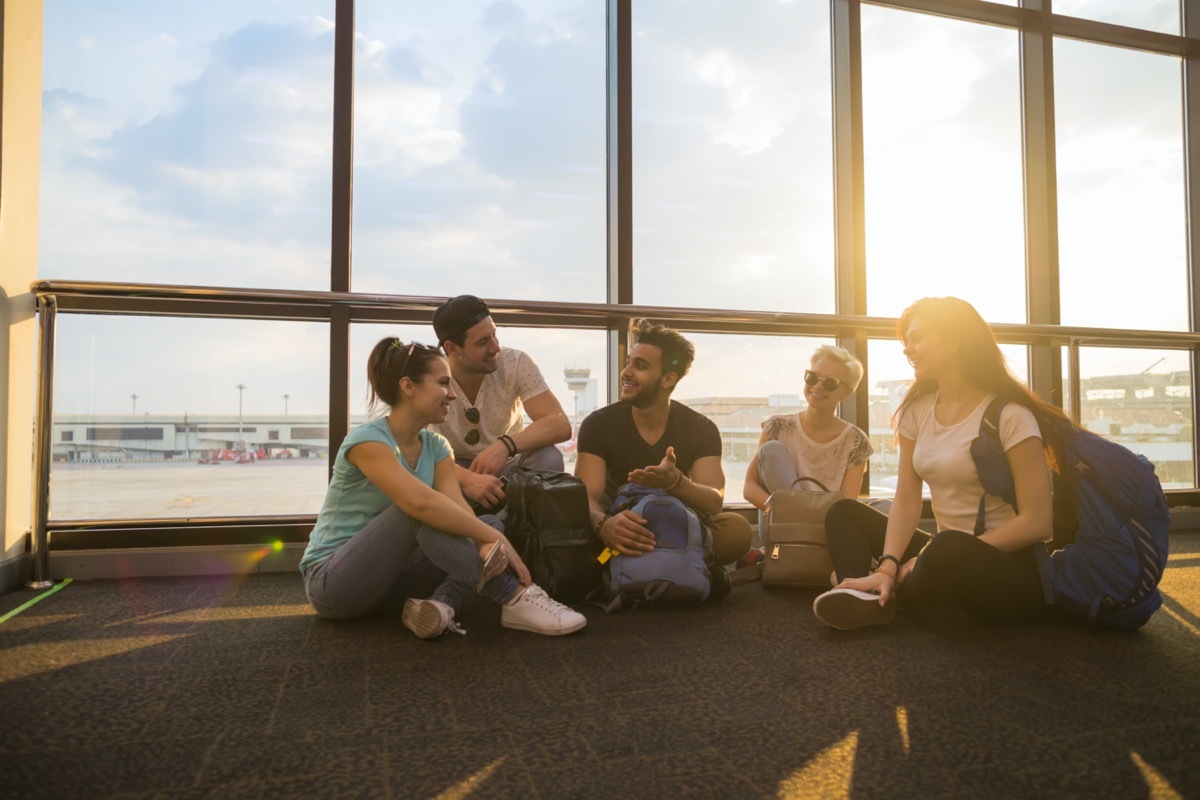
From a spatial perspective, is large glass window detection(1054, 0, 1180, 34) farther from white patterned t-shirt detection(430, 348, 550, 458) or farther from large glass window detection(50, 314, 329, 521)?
large glass window detection(50, 314, 329, 521)

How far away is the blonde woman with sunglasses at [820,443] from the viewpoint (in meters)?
2.77

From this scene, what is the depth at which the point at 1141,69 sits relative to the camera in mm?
4688

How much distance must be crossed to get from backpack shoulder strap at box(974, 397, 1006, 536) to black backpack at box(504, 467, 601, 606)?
113 cm

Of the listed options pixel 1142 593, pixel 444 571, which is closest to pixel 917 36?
pixel 1142 593

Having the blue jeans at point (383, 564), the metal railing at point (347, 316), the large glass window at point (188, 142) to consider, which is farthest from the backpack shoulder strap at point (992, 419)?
the large glass window at point (188, 142)

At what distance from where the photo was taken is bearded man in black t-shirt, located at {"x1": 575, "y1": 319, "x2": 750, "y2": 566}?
8.23ft

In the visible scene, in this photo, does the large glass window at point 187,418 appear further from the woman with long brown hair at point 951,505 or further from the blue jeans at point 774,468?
the woman with long brown hair at point 951,505

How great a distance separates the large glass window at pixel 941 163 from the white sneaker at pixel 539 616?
272cm

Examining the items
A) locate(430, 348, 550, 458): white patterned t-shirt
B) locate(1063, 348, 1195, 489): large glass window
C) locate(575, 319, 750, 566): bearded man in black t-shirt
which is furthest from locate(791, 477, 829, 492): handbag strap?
locate(1063, 348, 1195, 489): large glass window

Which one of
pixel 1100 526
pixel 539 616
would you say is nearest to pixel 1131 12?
pixel 1100 526

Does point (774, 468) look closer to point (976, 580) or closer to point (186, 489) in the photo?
point (976, 580)

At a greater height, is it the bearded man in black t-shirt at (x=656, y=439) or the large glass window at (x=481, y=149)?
the large glass window at (x=481, y=149)

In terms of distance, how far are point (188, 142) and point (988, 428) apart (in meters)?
3.24

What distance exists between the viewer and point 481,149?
11.2 ft
